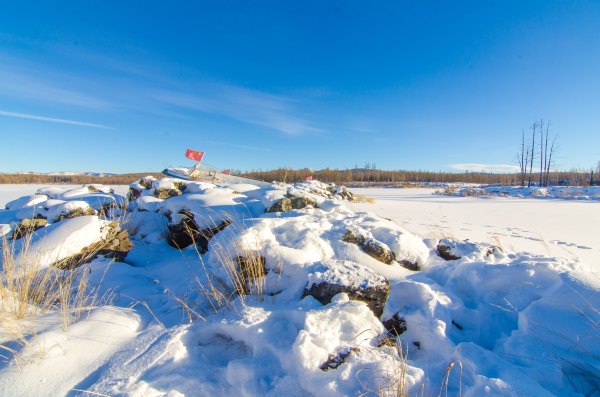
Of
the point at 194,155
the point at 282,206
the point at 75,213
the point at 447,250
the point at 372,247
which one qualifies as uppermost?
the point at 194,155

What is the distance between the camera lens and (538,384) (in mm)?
1491

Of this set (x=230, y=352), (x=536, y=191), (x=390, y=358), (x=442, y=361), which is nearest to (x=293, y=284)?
(x=230, y=352)

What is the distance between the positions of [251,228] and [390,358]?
6.56ft

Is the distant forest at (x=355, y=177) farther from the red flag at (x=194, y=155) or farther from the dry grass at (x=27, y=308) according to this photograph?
the dry grass at (x=27, y=308)

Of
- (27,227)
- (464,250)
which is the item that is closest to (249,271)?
(464,250)

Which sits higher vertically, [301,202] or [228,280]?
[301,202]

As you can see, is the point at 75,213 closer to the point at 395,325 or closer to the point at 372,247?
the point at 372,247

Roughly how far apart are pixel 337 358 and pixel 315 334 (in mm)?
197

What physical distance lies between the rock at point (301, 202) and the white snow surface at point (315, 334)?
1.55 metres

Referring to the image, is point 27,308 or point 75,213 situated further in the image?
point 75,213

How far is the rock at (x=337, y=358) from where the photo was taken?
1.65 meters

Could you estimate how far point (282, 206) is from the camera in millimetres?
4586

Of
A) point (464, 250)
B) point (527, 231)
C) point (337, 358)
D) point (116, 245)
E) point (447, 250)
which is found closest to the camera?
point (337, 358)

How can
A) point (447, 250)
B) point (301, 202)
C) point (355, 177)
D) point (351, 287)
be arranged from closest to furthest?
point (351, 287)
point (447, 250)
point (301, 202)
point (355, 177)
